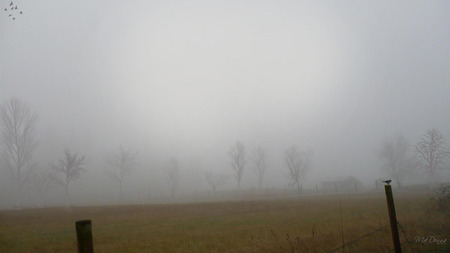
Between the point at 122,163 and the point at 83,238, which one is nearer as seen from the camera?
the point at 83,238

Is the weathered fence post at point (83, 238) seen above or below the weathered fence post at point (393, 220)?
above

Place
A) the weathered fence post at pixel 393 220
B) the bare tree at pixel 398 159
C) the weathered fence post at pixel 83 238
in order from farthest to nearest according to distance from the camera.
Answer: the bare tree at pixel 398 159 → the weathered fence post at pixel 393 220 → the weathered fence post at pixel 83 238

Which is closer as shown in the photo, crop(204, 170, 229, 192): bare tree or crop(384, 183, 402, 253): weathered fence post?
crop(384, 183, 402, 253): weathered fence post

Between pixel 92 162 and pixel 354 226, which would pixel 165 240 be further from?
pixel 92 162

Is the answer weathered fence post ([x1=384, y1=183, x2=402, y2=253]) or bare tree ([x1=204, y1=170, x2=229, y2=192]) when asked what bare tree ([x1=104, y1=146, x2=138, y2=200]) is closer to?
bare tree ([x1=204, y1=170, x2=229, y2=192])

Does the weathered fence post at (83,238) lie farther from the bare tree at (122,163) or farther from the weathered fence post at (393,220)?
the bare tree at (122,163)

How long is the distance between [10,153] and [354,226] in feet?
230

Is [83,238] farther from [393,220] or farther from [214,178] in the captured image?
[214,178]

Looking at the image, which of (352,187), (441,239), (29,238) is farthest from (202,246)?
(352,187)

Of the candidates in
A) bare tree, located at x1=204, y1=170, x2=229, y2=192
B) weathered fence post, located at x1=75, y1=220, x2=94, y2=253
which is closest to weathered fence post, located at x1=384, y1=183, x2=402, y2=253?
weathered fence post, located at x1=75, y1=220, x2=94, y2=253

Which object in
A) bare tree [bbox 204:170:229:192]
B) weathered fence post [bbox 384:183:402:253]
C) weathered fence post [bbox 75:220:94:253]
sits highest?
weathered fence post [bbox 75:220:94:253]

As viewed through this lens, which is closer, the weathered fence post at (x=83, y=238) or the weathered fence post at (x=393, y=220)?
the weathered fence post at (x=83, y=238)

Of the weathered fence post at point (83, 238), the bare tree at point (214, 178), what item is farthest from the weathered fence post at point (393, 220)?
the bare tree at point (214, 178)

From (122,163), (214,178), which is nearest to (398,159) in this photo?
(214,178)
